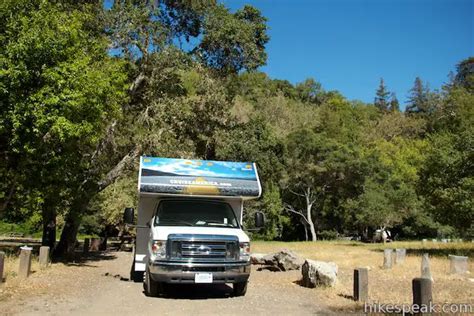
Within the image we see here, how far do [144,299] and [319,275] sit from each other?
4.41 m

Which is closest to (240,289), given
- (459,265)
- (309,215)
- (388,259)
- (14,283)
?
(14,283)

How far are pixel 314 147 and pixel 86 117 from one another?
3884 centimetres

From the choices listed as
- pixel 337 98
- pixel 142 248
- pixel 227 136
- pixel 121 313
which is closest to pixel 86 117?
pixel 142 248

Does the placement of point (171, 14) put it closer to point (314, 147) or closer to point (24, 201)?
point (24, 201)

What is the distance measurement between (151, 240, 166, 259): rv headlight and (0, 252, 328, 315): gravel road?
0.94 m

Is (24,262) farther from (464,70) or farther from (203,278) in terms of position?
(464,70)

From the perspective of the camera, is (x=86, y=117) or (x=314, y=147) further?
(x=314, y=147)

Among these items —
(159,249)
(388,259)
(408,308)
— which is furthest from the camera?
(388,259)

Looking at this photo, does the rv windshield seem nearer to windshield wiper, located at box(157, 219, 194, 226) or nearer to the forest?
windshield wiper, located at box(157, 219, 194, 226)

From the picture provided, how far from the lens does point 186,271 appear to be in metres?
9.73

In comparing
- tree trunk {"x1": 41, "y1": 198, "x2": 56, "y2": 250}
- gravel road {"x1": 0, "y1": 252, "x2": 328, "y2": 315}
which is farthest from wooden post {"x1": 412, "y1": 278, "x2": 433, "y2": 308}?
tree trunk {"x1": 41, "y1": 198, "x2": 56, "y2": 250}

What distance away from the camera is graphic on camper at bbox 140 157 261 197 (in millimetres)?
11375

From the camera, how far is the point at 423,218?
5234 cm

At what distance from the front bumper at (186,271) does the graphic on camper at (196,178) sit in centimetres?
204
